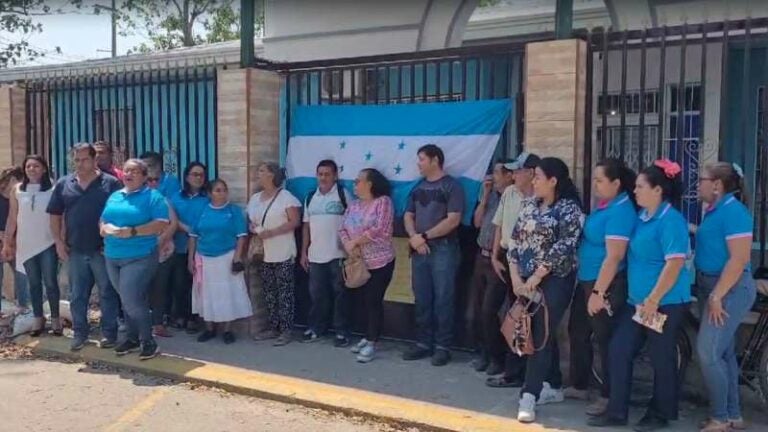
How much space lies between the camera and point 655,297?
4.74m

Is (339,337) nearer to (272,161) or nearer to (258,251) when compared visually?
(258,251)

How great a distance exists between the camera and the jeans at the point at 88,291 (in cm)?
714

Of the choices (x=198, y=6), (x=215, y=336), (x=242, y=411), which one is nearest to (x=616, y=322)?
(x=242, y=411)

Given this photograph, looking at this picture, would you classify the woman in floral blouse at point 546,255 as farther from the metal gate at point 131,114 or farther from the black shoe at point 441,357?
the metal gate at point 131,114

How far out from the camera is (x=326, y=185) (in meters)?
7.14

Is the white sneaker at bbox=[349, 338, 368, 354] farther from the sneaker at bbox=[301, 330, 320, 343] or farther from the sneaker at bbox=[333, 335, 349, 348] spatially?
the sneaker at bbox=[301, 330, 320, 343]

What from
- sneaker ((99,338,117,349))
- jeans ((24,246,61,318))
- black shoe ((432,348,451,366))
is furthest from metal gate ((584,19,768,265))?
jeans ((24,246,61,318))

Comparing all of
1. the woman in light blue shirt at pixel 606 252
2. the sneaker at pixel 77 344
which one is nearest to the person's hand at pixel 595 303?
the woman in light blue shirt at pixel 606 252

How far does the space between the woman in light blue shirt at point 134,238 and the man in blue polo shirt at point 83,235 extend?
0.27 meters

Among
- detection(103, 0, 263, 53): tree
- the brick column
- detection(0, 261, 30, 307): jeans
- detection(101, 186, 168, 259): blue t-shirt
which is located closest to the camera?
the brick column

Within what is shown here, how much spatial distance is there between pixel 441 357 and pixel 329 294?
1300 millimetres

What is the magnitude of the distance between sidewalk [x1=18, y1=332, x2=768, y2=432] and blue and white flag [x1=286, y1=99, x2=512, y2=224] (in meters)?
1.38

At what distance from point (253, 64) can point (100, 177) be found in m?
1.80

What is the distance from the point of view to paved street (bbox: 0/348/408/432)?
5328 mm
